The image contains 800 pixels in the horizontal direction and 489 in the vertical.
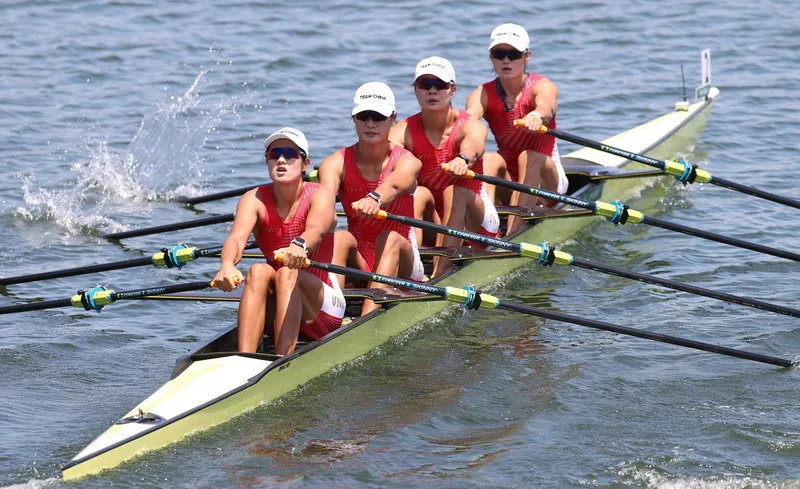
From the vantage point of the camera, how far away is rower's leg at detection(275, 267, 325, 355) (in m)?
7.67

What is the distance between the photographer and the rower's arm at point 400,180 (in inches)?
336

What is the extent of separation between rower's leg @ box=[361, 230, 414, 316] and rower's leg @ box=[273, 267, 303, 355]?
0.92m

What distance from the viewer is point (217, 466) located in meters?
6.95

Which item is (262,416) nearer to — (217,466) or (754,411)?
(217,466)

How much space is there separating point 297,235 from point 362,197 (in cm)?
110

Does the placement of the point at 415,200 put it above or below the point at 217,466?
above

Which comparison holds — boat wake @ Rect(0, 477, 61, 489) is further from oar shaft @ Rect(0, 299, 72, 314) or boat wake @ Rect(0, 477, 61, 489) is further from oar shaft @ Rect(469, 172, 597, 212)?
oar shaft @ Rect(469, 172, 597, 212)

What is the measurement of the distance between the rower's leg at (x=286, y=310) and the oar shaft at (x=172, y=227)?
236 cm

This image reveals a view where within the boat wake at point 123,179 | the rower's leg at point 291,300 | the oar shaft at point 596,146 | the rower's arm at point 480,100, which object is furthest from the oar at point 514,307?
the boat wake at point 123,179

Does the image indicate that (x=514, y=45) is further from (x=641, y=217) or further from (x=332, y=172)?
(x=332, y=172)

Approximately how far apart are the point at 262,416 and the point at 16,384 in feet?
6.36

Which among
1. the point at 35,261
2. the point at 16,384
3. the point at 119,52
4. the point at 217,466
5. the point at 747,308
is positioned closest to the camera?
the point at 217,466

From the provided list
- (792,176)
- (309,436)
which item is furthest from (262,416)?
(792,176)

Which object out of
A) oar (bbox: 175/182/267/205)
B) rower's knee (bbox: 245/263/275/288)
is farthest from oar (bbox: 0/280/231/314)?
oar (bbox: 175/182/267/205)
